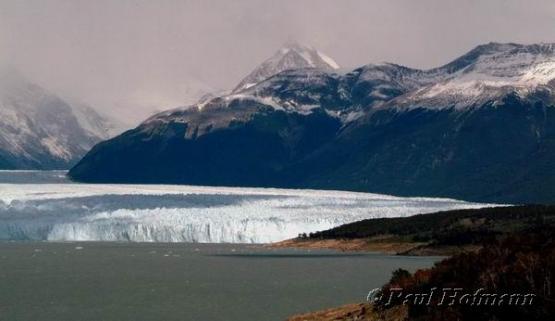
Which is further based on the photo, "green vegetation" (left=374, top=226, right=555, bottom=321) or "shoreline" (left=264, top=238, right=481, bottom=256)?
"shoreline" (left=264, top=238, right=481, bottom=256)

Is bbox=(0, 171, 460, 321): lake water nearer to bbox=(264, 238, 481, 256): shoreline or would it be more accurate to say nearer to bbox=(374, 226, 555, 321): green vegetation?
bbox=(264, 238, 481, 256): shoreline

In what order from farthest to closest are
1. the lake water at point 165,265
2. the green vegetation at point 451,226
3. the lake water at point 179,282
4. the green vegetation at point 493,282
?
1. the green vegetation at point 451,226
2. the lake water at point 165,265
3. the lake water at point 179,282
4. the green vegetation at point 493,282

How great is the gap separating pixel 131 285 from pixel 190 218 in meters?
96.2

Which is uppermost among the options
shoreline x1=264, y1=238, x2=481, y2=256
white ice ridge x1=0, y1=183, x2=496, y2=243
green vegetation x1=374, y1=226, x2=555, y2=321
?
white ice ridge x1=0, y1=183, x2=496, y2=243

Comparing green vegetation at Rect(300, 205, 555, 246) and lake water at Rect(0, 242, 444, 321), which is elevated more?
green vegetation at Rect(300, 205, 555, 246)

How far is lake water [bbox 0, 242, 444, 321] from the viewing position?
246ft

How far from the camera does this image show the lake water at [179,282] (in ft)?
246

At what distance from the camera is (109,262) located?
12650 cm

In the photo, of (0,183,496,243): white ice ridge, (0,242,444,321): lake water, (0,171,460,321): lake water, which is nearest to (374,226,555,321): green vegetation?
(0,242,444,321): lake water

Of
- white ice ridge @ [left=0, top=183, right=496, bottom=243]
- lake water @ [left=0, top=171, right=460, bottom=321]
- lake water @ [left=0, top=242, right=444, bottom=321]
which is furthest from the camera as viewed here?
white ice ridge @ [left=0, top=183, right=496, bottom=243]

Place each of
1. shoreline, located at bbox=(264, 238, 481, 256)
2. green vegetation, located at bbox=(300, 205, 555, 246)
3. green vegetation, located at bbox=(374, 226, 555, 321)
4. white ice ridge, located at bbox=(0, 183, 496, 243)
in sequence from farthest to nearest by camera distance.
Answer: white ice ridge, located at bbox=(0, 183, 496, 243)
green vegetation, located at bbox=(300, 205, 555, 246)
shoreline, located at bbox=(264, 238, 481, 256)
green vegetation, located at bbox=(374, 226, 555, 321)

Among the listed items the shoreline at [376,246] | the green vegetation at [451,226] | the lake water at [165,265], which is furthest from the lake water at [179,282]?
the green vegetation at [451,226]

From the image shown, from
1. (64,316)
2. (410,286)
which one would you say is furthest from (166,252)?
(410,286)

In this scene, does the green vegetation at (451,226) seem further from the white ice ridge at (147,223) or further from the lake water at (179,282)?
the lake water at (179,282)
